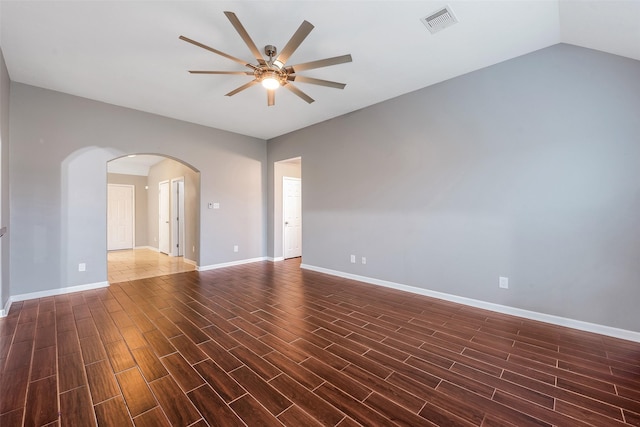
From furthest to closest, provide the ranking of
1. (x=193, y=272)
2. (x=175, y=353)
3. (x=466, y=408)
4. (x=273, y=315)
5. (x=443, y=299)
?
(x=193, y=272) < (x=443, y=299) < (x=273, y=315) < (x=175, y=353) < (x=466, y=408)

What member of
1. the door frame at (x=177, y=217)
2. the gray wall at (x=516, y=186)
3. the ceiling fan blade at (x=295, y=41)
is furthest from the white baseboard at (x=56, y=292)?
the ceiling fan blade at (x=295, y=41)

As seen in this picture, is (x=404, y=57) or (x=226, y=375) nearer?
(x=226, y=375)

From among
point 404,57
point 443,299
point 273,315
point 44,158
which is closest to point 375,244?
point 443,299

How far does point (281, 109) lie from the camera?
177 inches

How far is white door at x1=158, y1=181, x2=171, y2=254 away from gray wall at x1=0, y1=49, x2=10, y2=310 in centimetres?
401

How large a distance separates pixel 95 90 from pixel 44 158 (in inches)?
47.5

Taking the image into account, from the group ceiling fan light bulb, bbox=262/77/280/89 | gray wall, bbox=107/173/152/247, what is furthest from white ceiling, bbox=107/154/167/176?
ceiling fan light bulb, bbox=262/77/280/89

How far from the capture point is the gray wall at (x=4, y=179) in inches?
116

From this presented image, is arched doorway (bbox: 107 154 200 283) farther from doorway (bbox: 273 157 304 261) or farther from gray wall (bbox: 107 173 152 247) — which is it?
doorway (bbox: 273 157 304 261)

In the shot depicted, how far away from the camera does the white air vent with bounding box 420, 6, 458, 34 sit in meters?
2.27

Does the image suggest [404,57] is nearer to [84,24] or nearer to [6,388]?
[84,24]

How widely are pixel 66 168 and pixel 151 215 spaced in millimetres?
4821

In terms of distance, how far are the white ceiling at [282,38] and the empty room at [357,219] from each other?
0.02 metres

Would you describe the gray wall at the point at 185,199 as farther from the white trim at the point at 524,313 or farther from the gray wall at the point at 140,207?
the white trim at the point at 524,313
